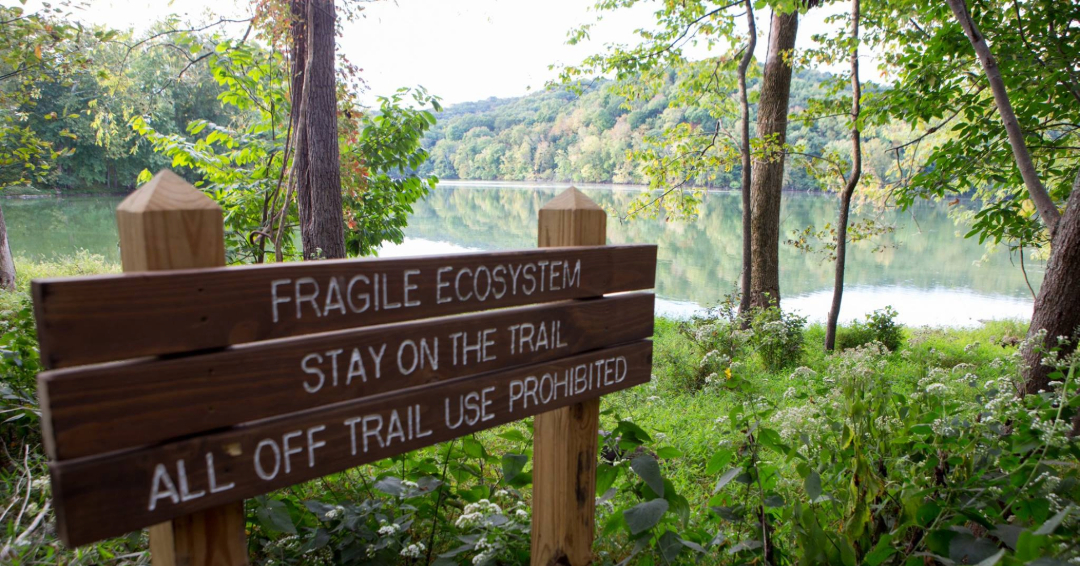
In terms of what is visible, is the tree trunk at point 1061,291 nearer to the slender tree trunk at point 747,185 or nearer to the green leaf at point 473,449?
the green leaf at point 473,449

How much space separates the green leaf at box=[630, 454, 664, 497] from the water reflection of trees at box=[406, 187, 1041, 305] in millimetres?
6174

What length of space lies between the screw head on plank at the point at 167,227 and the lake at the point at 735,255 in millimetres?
5780

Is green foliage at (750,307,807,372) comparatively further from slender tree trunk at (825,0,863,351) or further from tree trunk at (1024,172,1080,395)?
tree trunk at (1024,172,1080,395)

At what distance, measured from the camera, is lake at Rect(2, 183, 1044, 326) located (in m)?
13.3

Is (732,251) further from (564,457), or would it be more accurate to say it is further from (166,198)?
(166,198)

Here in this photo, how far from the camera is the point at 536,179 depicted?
43.8 m

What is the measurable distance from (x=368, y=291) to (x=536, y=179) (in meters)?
43.1

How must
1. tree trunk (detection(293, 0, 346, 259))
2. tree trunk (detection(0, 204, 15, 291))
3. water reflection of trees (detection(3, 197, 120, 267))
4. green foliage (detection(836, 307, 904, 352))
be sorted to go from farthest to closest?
water reflection of trees (detection(3, 197, 120, 267)) → tree trunk (detection(0, 204, 15, 291)) → green foliage (detection(836, 307, 904, 352)) → tree trunk (detection(293, 0, 346, 259))

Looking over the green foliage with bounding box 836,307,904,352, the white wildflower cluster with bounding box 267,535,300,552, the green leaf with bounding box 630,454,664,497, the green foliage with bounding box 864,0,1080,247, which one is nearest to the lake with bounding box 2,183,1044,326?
the green foliage with bounding box 836,307,904,352

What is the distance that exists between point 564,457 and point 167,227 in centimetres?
117

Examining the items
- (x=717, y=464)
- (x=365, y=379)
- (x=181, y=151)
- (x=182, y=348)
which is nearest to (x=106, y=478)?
(x=182, y=348)

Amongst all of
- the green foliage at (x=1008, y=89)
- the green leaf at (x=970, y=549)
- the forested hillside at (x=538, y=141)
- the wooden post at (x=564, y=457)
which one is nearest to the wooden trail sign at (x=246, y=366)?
the wooden post at (x=564, y=457)

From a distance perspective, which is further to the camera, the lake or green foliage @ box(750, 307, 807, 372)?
the lake

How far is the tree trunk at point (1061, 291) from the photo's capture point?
2873 mm
